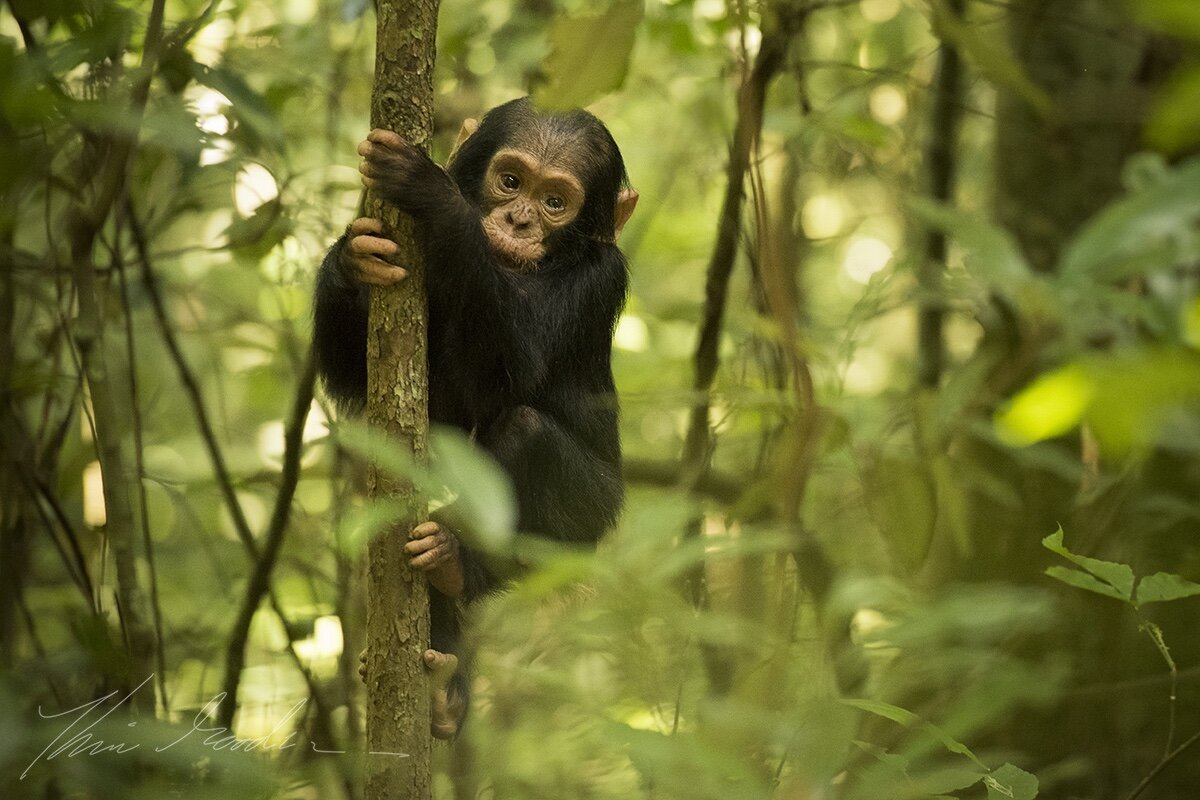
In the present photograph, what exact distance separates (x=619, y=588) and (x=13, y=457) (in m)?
2.17

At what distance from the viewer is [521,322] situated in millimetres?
3600

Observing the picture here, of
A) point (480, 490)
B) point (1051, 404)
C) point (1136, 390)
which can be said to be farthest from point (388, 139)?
point (1136, 390)

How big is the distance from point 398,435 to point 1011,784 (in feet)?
5.23

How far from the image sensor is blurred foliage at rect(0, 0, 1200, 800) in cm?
245

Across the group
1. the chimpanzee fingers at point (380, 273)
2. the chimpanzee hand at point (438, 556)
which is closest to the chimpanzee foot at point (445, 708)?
the chimpanzee hand at point (438, 556)

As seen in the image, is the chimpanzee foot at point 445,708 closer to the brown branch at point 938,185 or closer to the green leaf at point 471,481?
the green leaf at point 471,481

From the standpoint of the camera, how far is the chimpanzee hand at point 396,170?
2.84 meters

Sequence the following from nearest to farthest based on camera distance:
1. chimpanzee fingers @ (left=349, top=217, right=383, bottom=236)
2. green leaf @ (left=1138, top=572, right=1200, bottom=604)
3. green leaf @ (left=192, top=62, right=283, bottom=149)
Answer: green leaf @ (left=1138, top=572, right=1200, bottom=604) < chimpanzee fingers @ (left=349, top=217, right=383, bottom=236) < green leaf @ (left=192, top=62, right=283, bottom=149)

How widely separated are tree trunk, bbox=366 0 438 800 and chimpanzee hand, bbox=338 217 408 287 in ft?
0.10

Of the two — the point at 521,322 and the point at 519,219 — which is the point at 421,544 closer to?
the point at 521,322

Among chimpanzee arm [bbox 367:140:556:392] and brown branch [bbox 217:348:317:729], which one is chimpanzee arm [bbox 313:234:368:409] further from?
chimpanzee arm [bbox 367:140:556:392]

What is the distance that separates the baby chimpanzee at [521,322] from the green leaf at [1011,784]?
4.64 ft

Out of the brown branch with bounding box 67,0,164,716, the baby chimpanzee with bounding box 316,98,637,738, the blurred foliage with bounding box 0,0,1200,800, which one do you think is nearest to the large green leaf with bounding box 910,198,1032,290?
the blurred foliage with bounding box 0,0,1200,800

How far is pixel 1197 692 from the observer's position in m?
4.20
